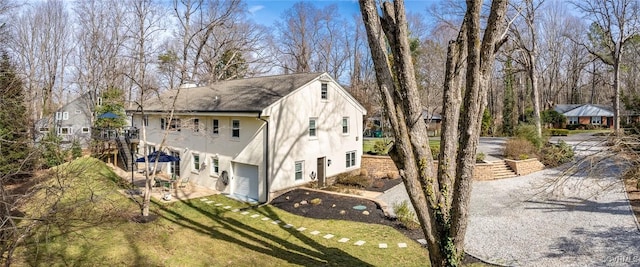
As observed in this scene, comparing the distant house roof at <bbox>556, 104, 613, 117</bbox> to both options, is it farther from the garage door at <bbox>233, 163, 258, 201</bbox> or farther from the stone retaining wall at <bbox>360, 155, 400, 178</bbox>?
the garage door at <bbox>233, 163, 258, 201</bbox>

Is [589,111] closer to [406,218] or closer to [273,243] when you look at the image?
[406,218]

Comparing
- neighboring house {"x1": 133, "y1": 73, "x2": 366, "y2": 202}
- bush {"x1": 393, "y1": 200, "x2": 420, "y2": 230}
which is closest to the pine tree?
neighboring house {"x1": 133, "y1": 73, "x2": 366, "y2": 202}

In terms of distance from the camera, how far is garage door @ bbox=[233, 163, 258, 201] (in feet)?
52.6

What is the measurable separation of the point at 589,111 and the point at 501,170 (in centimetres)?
3656

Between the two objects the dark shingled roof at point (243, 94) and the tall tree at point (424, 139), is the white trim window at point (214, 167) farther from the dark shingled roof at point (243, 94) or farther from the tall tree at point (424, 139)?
the tall tree at point (424, 139)

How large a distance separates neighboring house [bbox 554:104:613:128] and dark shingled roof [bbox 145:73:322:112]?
43.1 m

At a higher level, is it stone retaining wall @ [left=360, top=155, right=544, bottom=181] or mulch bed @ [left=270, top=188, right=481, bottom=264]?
stone retaining wall @ [left=360, top=155, right=544, bottom=181]

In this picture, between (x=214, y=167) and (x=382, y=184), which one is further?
(x=382, y=184)

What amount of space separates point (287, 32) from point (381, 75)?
38722mm

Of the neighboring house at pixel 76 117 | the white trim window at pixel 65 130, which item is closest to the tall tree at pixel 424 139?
the neighboring house at pixel 76 117

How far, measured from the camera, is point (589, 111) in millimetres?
44562

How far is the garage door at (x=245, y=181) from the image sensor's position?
16031mm

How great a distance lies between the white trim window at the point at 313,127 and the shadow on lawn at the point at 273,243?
4943 millimetres

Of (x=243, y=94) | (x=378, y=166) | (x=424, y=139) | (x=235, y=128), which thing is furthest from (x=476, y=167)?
(x=424, y=139)
